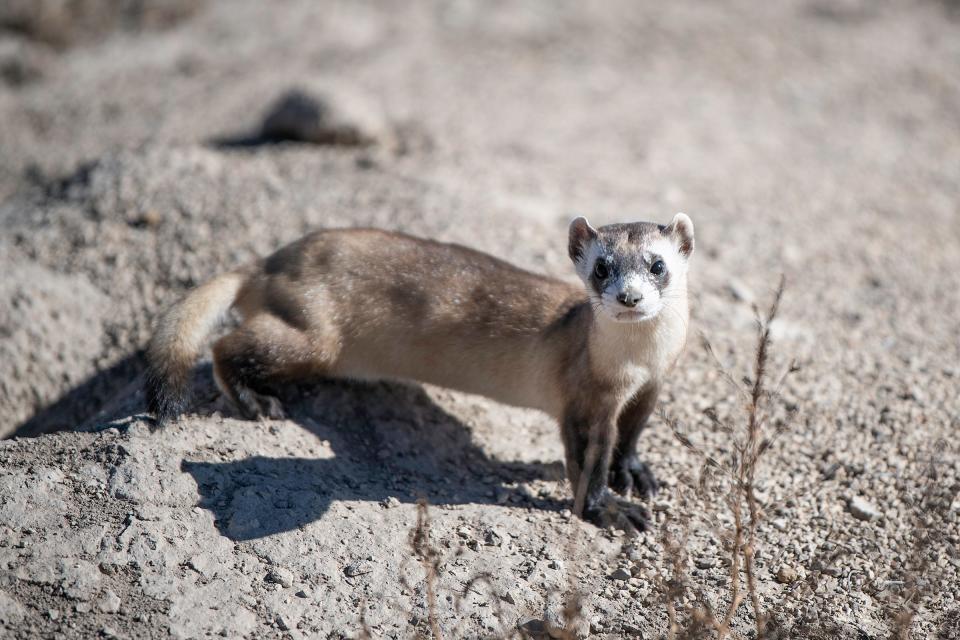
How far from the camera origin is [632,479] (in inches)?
189

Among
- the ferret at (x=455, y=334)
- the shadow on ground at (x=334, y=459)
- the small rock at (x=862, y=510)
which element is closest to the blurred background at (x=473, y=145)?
the shadow on ground at (x=334, y=459)

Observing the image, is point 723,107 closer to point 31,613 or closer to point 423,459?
point 423,459

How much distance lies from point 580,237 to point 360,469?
1578mm

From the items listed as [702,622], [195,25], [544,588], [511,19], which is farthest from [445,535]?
[195,25]

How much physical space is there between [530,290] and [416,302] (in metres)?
0.61

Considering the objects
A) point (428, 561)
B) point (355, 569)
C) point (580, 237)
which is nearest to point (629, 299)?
point (580, 237)

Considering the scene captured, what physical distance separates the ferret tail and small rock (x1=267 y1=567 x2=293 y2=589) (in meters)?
0.99

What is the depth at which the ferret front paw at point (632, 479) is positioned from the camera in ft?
15.6

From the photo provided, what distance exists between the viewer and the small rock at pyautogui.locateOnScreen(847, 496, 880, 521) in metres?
4.52

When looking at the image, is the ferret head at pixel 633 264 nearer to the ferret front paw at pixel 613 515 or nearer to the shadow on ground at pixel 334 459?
the ferret front paw at pixel 613 515

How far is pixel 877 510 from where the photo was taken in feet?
14.9

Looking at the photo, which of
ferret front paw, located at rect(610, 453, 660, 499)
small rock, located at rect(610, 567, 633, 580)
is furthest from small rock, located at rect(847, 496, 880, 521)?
small rock, located at rect(610, 567, 633, 580)

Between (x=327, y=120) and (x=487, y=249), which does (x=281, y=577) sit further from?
(x=327, y=120)

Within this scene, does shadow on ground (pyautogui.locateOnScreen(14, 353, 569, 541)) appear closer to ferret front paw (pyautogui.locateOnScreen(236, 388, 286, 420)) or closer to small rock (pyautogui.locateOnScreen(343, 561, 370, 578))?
ferret front paw (pyautogui.locateOnScreen(236, 388, 286, 420))
